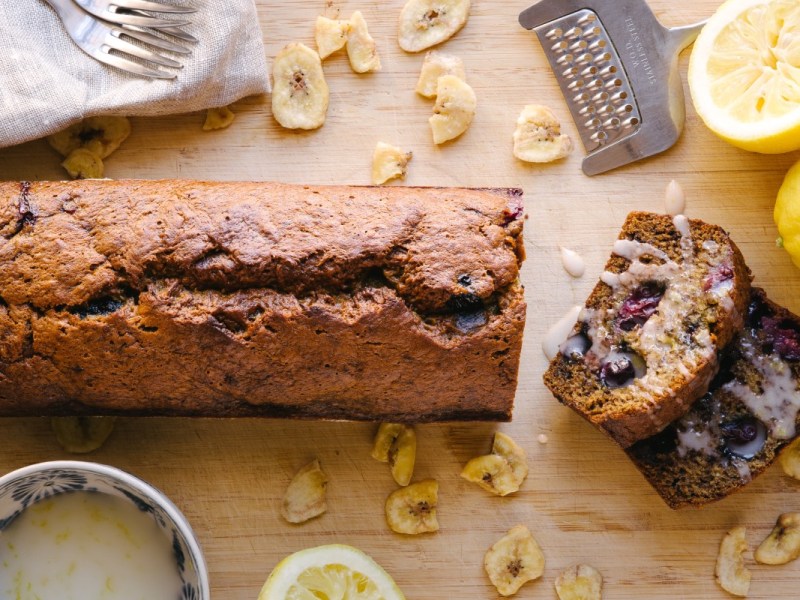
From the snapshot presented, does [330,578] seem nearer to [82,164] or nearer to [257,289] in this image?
[257,289]

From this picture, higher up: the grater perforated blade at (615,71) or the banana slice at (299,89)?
the banana slice at (299,89)

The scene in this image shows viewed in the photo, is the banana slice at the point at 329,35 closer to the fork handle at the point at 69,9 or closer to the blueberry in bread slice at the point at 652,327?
the fork handle at the point at 69,9

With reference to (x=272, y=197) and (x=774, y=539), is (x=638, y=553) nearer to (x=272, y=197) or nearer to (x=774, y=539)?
(x=774, y=539)

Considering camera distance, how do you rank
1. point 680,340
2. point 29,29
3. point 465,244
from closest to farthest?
point 465,244 → point 680,340 → point 29,29

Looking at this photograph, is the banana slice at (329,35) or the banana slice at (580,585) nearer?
the banana slice at (580,585)

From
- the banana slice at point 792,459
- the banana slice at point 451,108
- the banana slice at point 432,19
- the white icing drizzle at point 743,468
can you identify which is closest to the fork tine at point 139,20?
the banana slice at point 432,19

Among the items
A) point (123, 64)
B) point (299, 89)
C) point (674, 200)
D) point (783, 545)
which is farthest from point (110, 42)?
point (783, 545)

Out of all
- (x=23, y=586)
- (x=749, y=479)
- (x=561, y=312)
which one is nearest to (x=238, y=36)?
(x=561, y=312)
